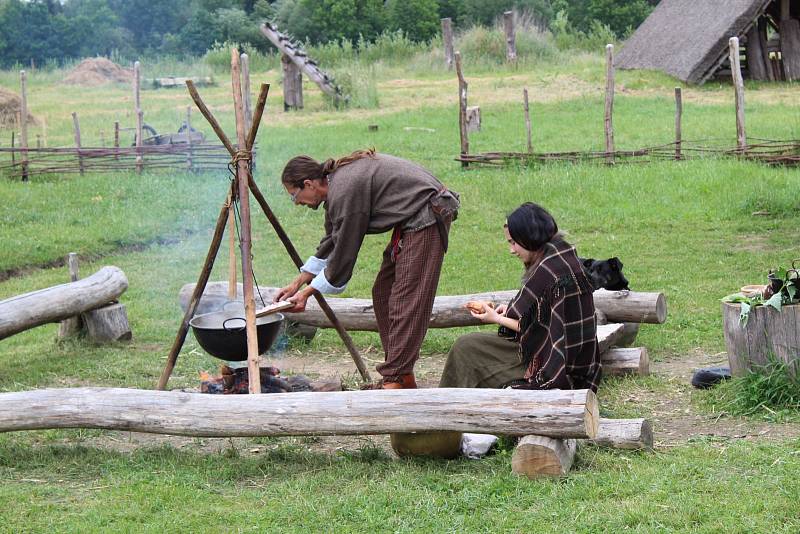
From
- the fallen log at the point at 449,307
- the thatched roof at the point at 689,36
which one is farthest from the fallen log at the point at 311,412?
the thatched roof at the point at 689,36

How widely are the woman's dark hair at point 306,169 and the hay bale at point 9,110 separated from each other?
20002mm

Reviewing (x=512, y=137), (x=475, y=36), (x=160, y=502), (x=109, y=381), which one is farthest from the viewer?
(x=475, y=36)

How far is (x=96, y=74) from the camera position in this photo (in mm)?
38344

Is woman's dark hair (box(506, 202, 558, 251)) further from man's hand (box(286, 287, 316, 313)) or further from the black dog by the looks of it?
the black dog

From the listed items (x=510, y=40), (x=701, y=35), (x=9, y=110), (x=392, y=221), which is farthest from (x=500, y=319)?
(x=510, y=40)

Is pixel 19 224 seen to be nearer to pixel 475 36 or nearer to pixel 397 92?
pixel 397 92

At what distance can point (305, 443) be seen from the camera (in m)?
5.97

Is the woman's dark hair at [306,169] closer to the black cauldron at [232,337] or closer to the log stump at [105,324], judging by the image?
the black cauldron at [232,337]

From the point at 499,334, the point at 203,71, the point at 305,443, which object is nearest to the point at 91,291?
the point at 305,443

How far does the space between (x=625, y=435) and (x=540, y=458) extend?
0.57 m

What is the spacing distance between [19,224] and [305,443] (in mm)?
8665

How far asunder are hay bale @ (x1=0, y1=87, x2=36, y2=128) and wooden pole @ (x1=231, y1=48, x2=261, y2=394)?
64.1 ft

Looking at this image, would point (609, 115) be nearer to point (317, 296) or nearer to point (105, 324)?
point (105, 324)

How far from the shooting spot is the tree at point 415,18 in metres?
43.3
